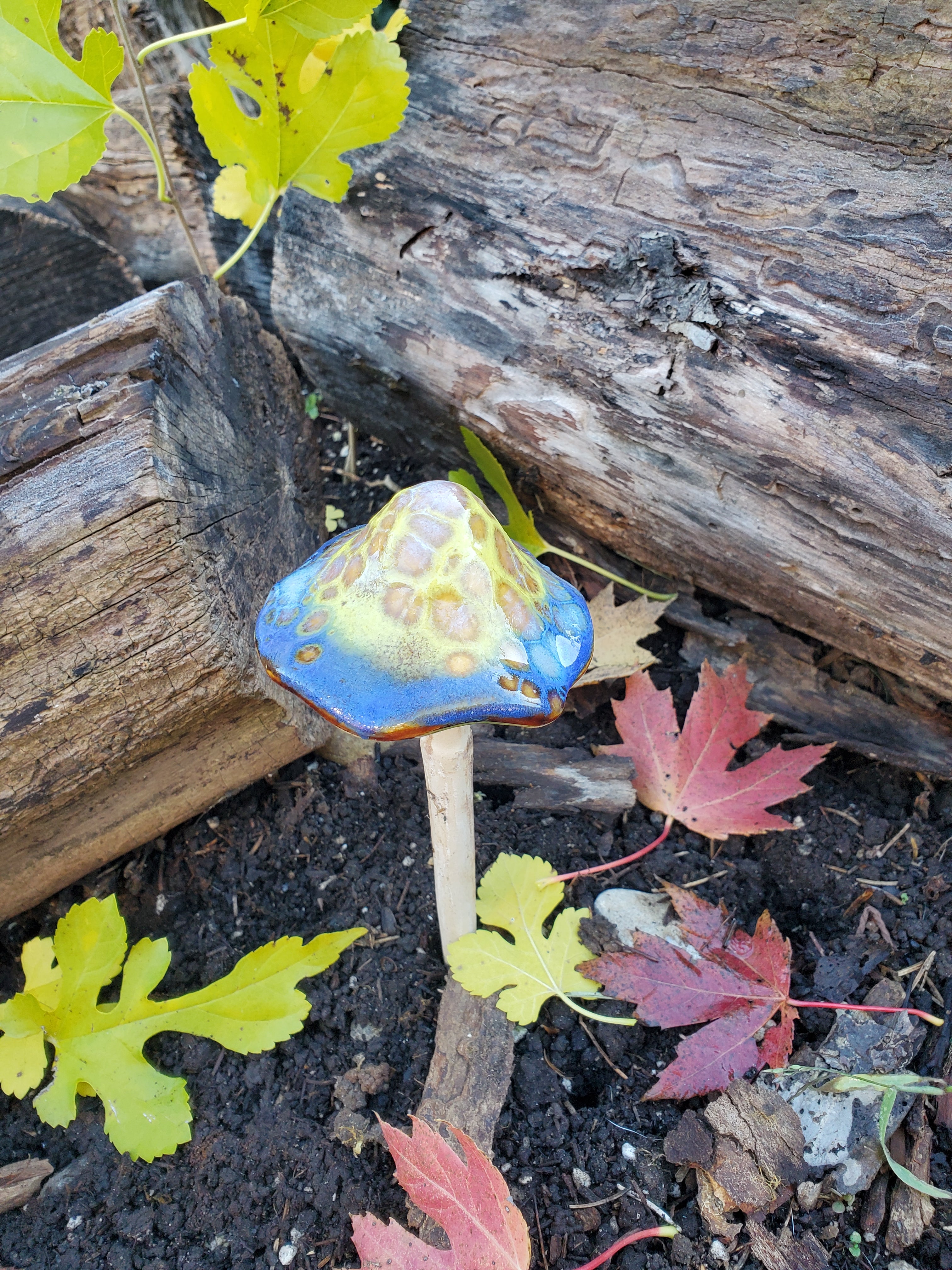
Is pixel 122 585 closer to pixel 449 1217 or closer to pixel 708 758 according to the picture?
pixel 449 1217

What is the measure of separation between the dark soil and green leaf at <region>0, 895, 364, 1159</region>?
12 cm

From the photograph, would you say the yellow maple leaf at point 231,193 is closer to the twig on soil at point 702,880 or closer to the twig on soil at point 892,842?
the twig on soil at point 702,880

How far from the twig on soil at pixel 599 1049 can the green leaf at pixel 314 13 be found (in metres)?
2.05

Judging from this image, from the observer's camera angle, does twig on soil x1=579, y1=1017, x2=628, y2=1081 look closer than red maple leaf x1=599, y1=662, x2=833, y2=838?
Yes

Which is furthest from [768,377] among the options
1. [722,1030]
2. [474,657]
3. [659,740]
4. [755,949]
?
[722,1030]

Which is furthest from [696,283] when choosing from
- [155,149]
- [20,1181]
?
[20,1181]

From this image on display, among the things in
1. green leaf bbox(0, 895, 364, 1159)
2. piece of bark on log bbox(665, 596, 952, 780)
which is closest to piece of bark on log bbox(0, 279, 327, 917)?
green leaf bbox(0, 895, 364, 1159)

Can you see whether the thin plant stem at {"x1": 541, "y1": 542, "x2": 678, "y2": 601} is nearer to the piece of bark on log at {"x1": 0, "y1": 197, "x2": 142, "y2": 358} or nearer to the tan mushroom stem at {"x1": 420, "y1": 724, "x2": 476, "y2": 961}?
the tan mushroom stem at {"x1": 420, "y1": 724, "x2": 476, "y2": 961}

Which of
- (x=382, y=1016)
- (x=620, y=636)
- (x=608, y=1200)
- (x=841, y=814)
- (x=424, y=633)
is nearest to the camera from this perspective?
(x=424, y=633)

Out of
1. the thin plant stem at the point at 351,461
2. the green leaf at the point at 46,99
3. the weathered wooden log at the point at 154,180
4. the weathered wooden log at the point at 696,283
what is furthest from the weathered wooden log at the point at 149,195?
the green leaf at the point at 46,99

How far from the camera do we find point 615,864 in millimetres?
1820

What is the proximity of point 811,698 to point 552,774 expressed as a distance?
0.66 metres

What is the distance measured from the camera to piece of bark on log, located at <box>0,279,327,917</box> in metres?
1.51

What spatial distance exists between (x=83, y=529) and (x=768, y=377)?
4.34 ft
